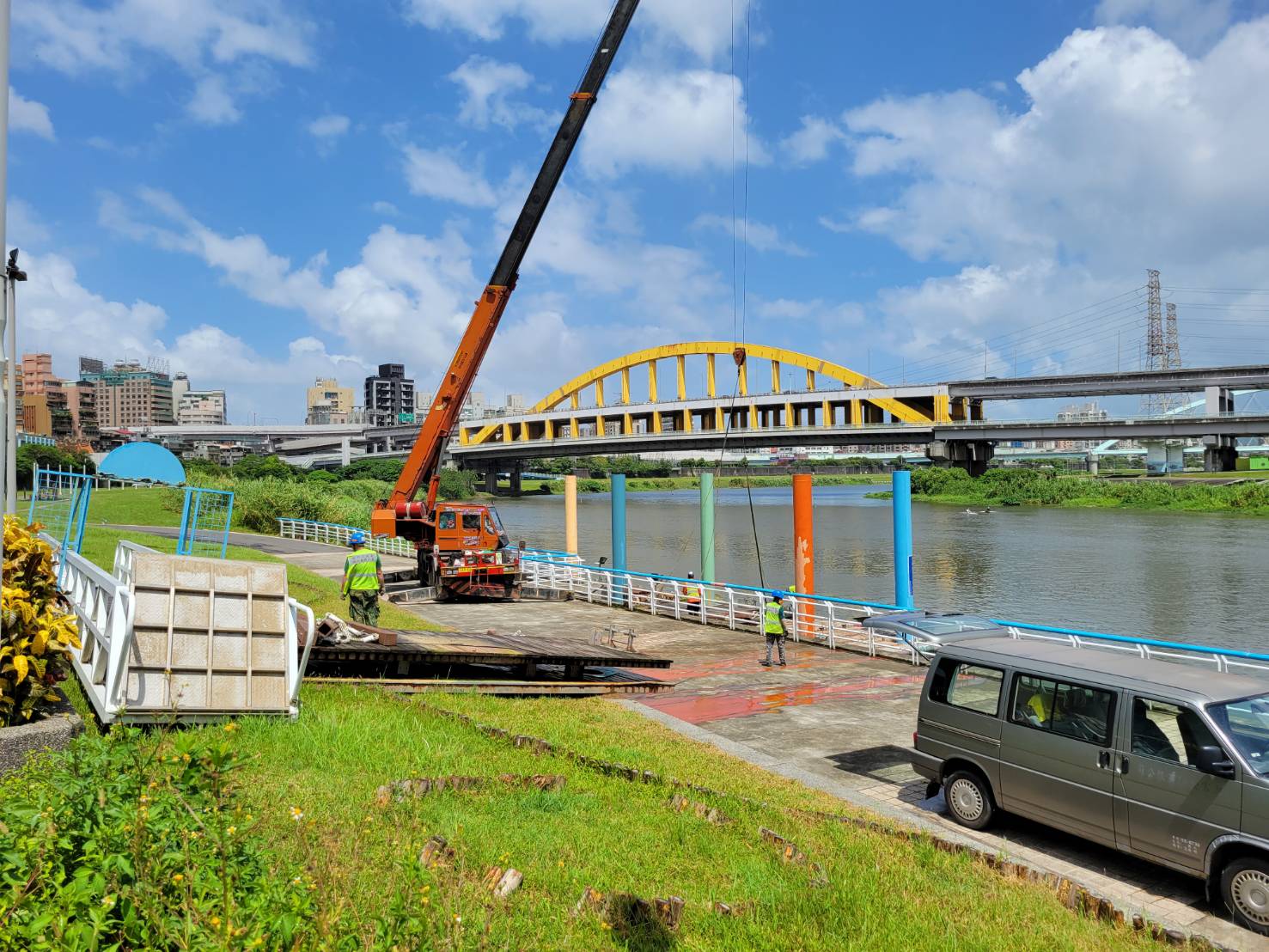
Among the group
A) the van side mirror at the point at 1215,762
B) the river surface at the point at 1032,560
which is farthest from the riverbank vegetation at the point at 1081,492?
the van side mirror at the point at 1215,762

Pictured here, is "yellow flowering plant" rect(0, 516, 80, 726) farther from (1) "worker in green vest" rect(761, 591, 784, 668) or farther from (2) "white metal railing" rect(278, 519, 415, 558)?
(2) "white metal railing" rect(278, 519, 415, 558)

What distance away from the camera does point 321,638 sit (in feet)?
33.9

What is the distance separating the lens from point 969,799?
7.89 meters

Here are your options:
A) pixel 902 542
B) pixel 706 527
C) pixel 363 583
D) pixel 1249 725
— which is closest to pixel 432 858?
pixel 1249 725

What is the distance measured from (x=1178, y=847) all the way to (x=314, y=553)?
33.0 metres

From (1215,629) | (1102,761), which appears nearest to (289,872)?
(1102,761)

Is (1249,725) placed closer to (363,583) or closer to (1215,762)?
(1215,762)

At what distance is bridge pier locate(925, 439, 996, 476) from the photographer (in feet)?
204

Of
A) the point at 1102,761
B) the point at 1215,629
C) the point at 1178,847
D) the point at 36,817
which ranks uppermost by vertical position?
the point at 36,817

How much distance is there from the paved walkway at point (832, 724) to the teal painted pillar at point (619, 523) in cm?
805

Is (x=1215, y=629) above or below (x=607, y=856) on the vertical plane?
below

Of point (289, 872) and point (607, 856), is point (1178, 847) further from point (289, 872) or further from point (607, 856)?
point (289, 872)

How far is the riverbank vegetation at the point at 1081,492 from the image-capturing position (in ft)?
227

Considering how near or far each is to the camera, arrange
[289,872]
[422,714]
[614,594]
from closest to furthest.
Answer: [289,872] → [422,714] → [614,594]
